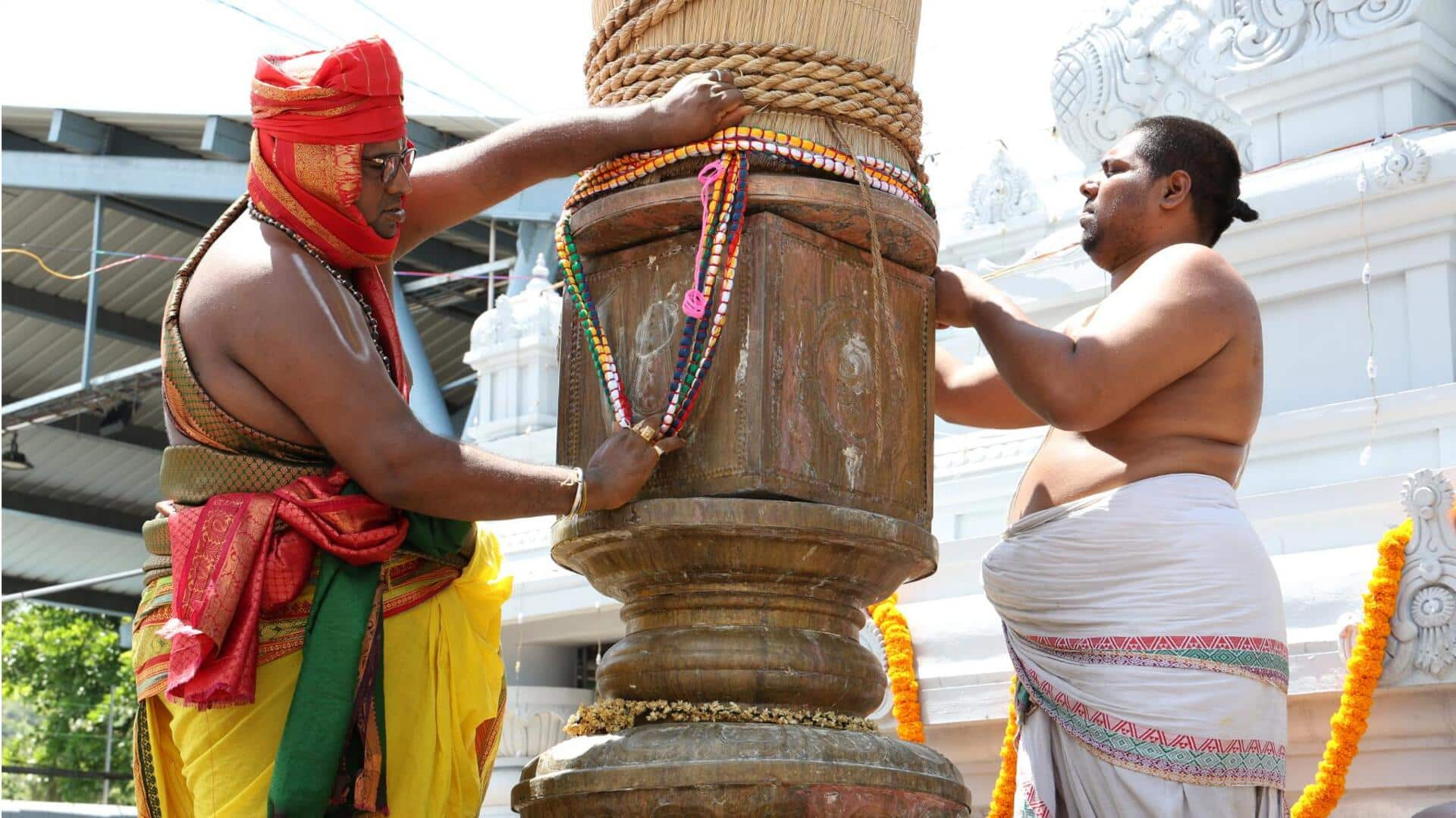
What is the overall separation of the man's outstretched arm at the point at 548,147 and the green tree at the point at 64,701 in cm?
1881

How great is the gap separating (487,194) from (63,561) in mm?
17157

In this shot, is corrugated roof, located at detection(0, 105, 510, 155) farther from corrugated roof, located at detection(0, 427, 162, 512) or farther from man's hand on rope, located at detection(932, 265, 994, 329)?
man's hand on rope, located at detection(932, 265, 994, 329)

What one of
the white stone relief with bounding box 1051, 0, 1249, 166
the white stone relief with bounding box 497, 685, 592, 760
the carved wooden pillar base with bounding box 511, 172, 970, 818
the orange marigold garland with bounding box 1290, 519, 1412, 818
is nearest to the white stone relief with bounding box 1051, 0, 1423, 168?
A: the white stone relief with bounding box 1051, 0, 1249, 166

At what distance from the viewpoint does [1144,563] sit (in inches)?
99.7

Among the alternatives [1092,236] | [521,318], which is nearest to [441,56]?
[521,318]

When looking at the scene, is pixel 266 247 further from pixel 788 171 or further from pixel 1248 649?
pixel 1248 649

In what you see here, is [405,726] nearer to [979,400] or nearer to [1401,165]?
[979,400]

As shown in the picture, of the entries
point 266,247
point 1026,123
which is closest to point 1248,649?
point 266,247

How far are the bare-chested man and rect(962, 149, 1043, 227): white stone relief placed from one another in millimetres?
4269

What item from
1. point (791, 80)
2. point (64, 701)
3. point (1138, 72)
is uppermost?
point (1138, 72)

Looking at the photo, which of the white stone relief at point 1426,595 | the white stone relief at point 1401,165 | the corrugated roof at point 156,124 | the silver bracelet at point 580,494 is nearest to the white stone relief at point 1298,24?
the white stone relief at point 1401,165

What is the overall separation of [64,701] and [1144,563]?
19856 millimetres

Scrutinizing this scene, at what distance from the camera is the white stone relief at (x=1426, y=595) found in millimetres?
3857

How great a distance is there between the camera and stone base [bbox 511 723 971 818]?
6.67ft
